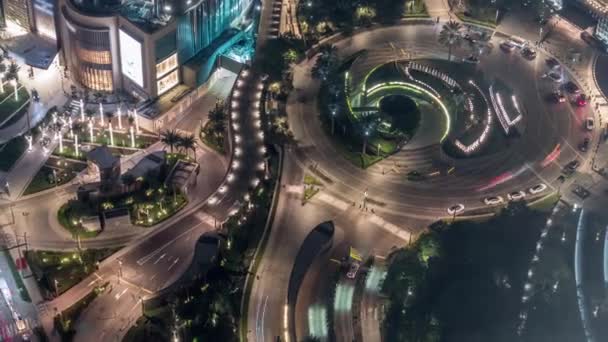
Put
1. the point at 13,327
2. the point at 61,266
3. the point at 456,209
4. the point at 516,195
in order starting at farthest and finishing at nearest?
the point at 516,195
the point at 456,209
the point at 61,266
the point at 13,327

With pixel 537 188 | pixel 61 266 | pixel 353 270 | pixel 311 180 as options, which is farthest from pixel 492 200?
pixel 61 266

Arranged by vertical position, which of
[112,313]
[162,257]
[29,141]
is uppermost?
[29,141]

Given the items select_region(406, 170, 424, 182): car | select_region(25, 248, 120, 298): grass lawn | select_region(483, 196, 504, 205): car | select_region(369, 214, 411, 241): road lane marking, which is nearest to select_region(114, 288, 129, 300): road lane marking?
select_region(25, 248, 120, 298): grass lawn

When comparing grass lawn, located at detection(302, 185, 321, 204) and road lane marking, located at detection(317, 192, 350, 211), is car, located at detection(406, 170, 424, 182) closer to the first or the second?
road lane marking, located at detection(317, 192, 350, 211)

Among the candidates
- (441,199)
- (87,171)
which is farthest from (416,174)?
(87,171)

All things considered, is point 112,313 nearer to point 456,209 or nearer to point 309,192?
point 309,192

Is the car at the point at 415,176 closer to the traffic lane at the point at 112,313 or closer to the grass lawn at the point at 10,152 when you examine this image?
the traffic lane at the point at 112,313

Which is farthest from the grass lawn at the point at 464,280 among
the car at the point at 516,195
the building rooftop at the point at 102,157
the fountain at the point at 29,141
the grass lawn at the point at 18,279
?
the fountain at the point at 29,141
